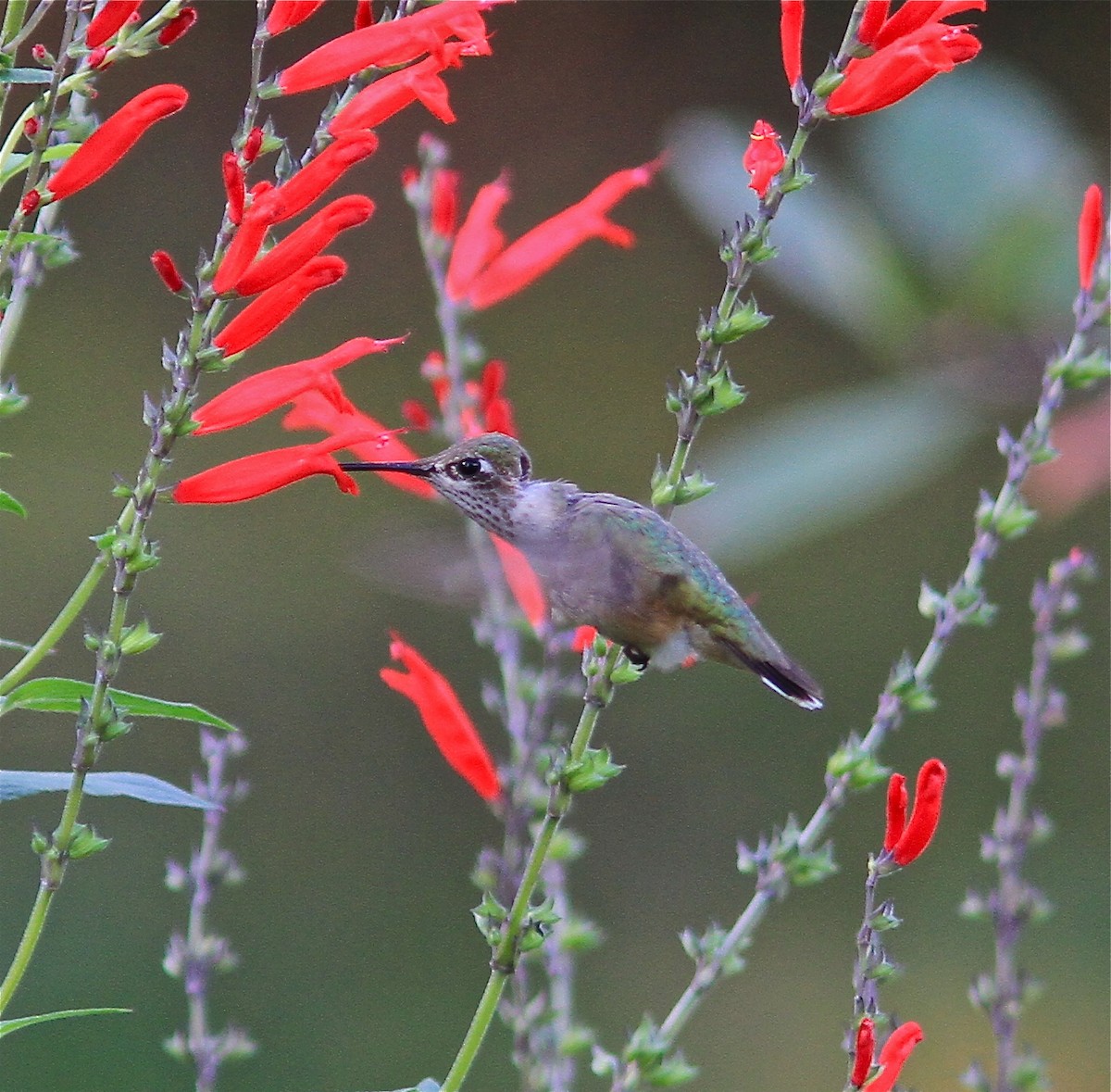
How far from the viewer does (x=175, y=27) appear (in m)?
1.32

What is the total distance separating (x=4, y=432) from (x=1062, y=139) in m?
5.41

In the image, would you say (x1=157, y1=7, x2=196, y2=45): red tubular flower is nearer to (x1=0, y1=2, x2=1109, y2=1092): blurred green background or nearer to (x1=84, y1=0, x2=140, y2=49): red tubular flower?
(x1=84, y1=0, x2=140, y2=49): red tubular flower

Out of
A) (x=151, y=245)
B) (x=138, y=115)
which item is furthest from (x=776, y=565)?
(x=138, y=115)

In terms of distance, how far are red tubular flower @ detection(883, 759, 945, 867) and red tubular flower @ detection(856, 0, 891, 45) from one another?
0.58 meters

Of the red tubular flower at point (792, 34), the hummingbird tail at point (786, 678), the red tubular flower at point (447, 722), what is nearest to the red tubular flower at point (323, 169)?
the red tubular flower at point (792, 34)

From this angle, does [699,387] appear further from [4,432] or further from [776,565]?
[776,565]

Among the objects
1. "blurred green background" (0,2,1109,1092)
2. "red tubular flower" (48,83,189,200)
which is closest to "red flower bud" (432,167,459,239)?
"red tubular flower" (48,83,189,200)

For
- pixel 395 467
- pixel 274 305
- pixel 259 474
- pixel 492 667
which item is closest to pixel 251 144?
pixel 274 305

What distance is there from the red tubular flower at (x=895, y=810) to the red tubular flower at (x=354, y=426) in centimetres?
60

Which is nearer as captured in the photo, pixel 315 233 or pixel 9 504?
pixel 9 504

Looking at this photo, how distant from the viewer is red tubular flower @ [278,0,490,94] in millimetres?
1422

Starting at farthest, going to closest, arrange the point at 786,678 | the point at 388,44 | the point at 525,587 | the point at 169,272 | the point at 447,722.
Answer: the point at 525,587, the point at 786,678, the point at 447,722, the point at 388,44, the point at 169,272

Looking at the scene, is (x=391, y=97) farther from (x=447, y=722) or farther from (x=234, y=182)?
(x=447, y=722)

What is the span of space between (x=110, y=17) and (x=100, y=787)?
1.99 ft
